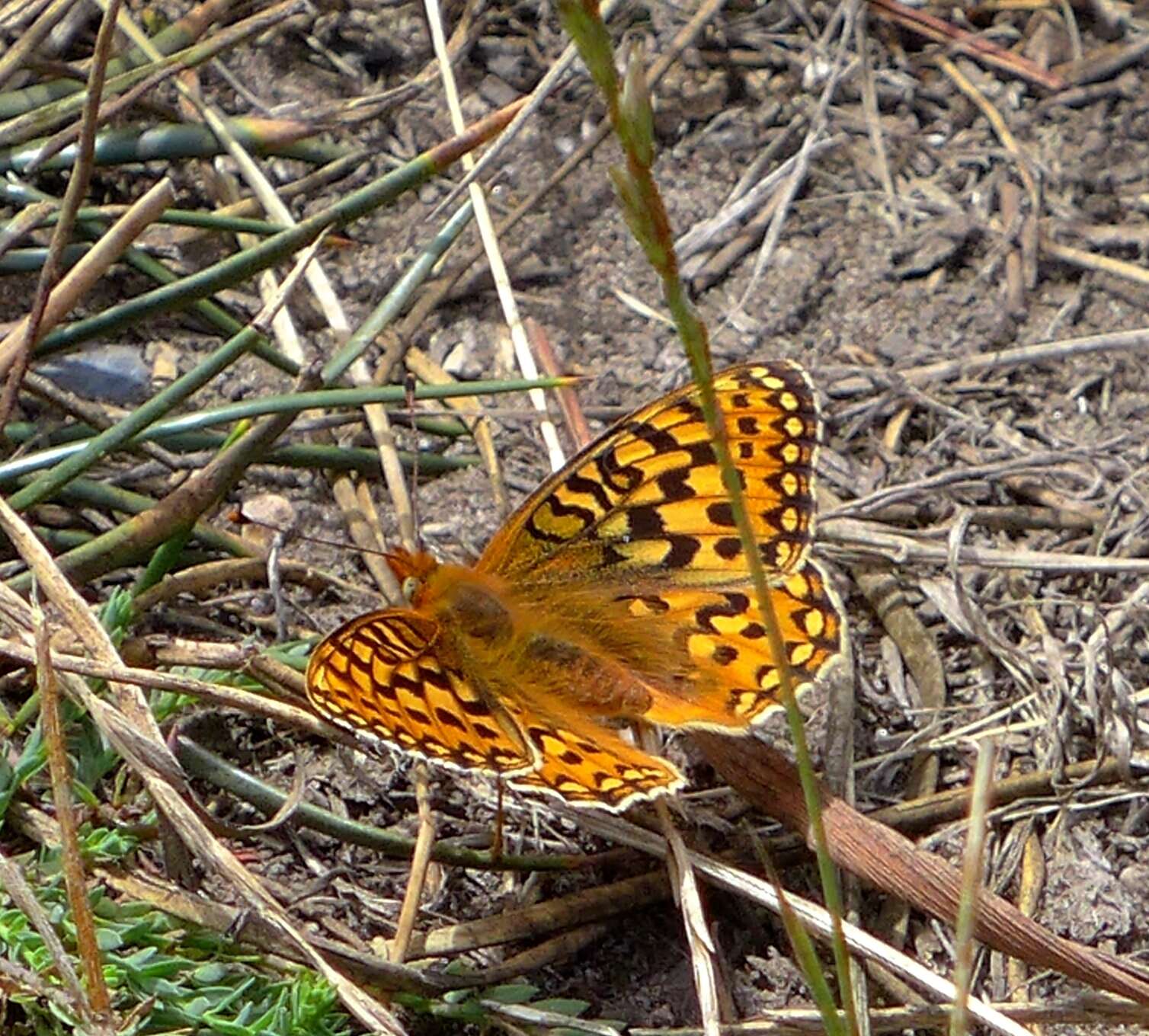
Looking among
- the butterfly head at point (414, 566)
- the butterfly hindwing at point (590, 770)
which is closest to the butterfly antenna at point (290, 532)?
the butterfly head at point (414, 566)

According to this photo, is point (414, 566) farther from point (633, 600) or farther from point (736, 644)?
point (736, 644)

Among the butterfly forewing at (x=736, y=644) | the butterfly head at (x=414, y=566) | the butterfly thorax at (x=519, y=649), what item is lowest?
the butterfly forewing at (x=736, y=644)

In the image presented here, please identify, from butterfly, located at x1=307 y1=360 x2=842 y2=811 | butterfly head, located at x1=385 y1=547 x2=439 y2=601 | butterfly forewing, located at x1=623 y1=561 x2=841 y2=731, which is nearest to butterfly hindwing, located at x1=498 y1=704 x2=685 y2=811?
butterfly, located at x1=307 y1=360 x2=842 y2=811

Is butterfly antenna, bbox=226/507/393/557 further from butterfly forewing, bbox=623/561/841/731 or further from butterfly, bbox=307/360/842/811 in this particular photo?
butterfly forewing, bbox=623/561/841/731

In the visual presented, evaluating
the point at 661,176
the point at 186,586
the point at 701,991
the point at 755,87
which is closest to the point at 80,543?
the point at 186,586

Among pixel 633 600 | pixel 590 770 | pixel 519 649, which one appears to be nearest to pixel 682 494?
pixel 633 600

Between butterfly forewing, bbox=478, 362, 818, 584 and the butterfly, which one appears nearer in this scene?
the butterfly

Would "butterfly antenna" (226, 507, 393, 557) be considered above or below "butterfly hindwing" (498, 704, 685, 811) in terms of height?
above

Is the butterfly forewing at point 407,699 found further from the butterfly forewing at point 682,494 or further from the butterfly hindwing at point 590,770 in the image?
the butterfly forewing at point 682,494

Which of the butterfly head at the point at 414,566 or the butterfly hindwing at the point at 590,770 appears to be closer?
the butterfly hindwing at the point at 590,770
